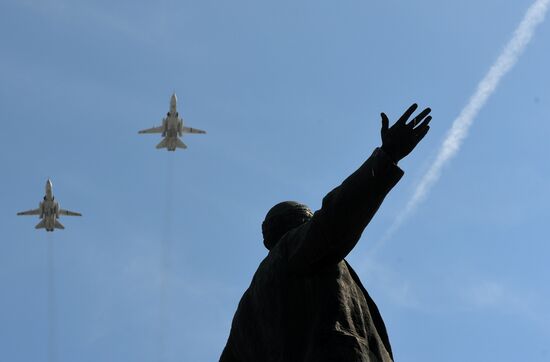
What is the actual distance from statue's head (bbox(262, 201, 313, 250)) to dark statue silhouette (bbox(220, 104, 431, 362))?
0.31 m

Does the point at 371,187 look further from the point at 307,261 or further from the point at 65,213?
the point at 65,213

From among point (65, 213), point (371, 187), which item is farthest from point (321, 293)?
point (65, 213)

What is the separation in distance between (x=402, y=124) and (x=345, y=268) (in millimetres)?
1436

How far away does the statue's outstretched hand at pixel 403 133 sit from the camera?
8305 millimetres

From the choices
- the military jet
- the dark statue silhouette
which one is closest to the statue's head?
the dark statue silhouette

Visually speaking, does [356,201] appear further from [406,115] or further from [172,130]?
[172,130]

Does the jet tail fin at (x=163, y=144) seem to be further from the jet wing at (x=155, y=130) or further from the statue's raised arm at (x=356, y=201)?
the statue's raised arm at (x=356, y=201)

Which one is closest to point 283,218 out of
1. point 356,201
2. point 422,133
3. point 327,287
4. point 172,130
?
point 327,287

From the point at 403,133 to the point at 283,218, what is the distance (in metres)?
1.70

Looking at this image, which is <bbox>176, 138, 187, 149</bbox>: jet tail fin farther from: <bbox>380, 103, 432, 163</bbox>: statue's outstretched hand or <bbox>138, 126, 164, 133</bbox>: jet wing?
<bbox>380, 103, 432, 163</bbox>: statue's outstretched hand

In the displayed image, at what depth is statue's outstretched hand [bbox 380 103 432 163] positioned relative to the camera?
27.2 feet

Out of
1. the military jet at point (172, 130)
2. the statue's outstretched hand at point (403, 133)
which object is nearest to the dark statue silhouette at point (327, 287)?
the statue's outstretched hand at point (403, 133)

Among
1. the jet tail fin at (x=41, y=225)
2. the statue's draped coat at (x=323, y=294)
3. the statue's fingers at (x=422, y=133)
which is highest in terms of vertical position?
the jet tail fin at (x=41, y=225)

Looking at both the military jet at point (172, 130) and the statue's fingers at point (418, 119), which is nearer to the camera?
the statue's fingers at point (418, 119)
